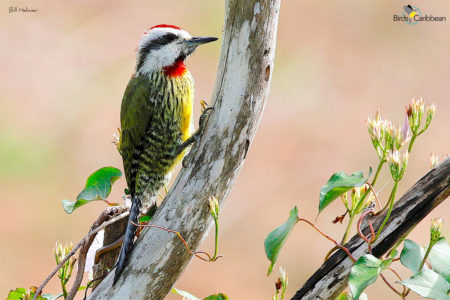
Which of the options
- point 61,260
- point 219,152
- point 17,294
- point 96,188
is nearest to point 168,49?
point 96,188

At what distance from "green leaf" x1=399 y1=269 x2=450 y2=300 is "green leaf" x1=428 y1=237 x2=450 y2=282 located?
6 cm

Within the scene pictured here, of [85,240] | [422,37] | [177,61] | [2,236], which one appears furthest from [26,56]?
[85,240]

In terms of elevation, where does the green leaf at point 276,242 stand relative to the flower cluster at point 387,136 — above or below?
below

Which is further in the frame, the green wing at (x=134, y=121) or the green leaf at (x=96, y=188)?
the green wing at (x=134, y=121)

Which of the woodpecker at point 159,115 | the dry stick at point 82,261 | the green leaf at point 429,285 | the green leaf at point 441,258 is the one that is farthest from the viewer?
the woodpecker at point 159,115

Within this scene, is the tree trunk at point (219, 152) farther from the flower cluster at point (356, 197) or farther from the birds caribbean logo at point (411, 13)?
the birds caribbean logo at point (411, 13)

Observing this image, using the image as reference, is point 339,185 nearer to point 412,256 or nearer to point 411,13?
point 412,256

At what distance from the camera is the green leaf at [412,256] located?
1888mm

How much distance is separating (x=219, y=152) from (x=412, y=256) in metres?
0.65

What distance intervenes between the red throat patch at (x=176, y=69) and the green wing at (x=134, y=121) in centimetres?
10

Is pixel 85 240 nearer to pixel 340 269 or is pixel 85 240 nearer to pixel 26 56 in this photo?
pixel 340 269

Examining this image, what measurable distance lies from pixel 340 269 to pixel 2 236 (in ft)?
14.0

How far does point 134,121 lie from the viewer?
290 centimetres

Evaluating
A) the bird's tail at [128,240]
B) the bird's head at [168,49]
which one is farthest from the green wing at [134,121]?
the bird's tail at [128,240]
